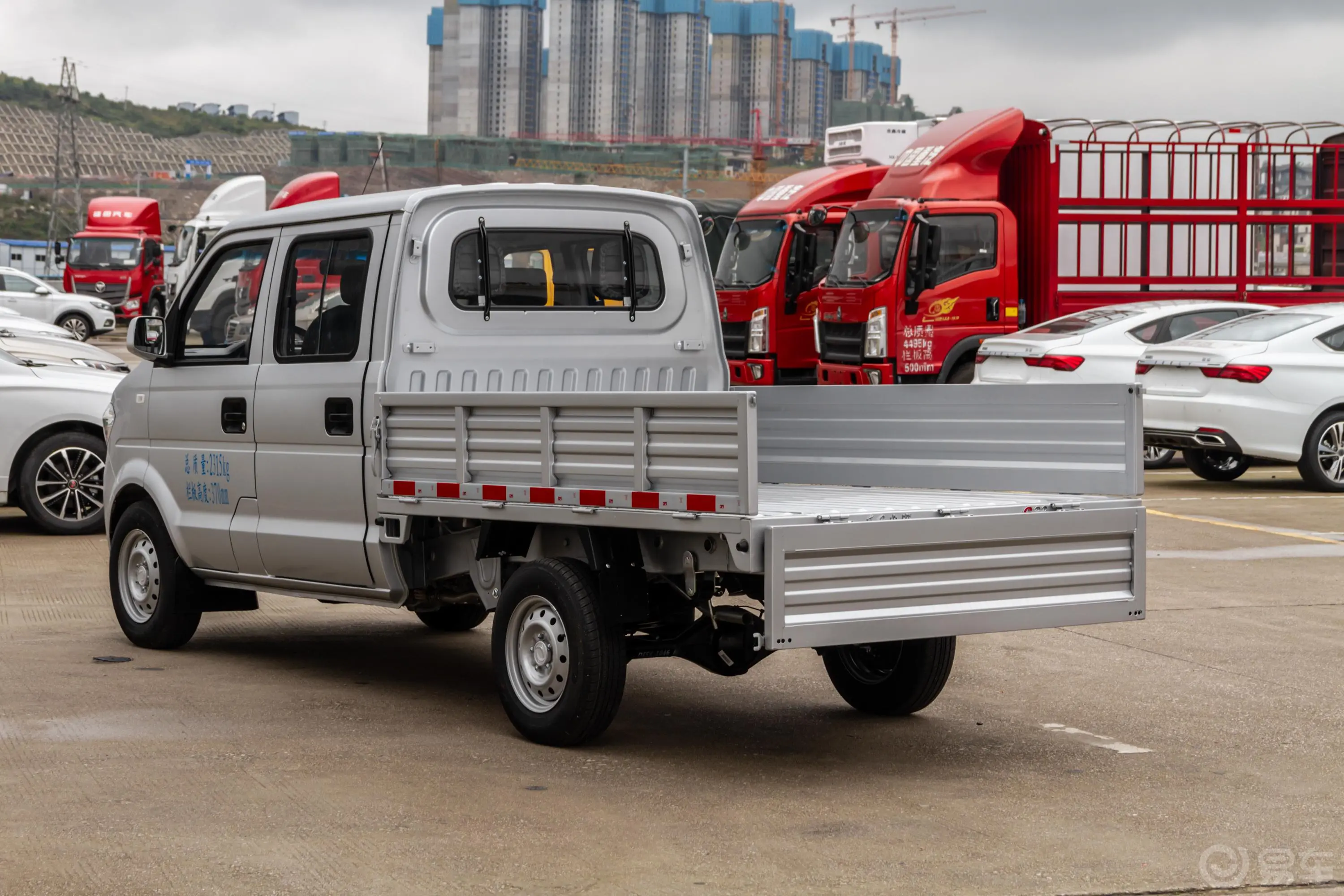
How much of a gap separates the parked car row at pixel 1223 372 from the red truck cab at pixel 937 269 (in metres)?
1.51

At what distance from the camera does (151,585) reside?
8.20m

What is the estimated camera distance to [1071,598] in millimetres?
5910

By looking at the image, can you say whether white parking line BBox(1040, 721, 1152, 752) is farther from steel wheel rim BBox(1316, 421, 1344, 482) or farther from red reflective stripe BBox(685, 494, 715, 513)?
steel wheel rim BBox(1316, 421, 1344, 482)

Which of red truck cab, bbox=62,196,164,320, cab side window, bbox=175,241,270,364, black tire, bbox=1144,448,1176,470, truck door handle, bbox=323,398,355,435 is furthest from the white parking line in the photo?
red truck cab, bbox=62,196,164,320

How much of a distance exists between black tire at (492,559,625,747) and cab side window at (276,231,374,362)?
1.48 m

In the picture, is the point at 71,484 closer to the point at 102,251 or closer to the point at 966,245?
the point at 966,245

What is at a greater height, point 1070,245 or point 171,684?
point 1070,245

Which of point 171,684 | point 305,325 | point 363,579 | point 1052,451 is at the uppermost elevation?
point 305,325

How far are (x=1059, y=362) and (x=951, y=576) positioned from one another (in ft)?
34.2

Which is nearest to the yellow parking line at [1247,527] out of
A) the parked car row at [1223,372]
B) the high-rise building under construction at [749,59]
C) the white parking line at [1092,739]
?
the parked car row at [1223,372]

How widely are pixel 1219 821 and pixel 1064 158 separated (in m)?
14.1

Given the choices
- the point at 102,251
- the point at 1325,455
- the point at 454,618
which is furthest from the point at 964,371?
the point at 102,251

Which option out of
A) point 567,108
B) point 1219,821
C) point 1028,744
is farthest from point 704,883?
point 567,108

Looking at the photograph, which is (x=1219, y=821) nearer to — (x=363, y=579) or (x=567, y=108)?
(x=363, y=579)
